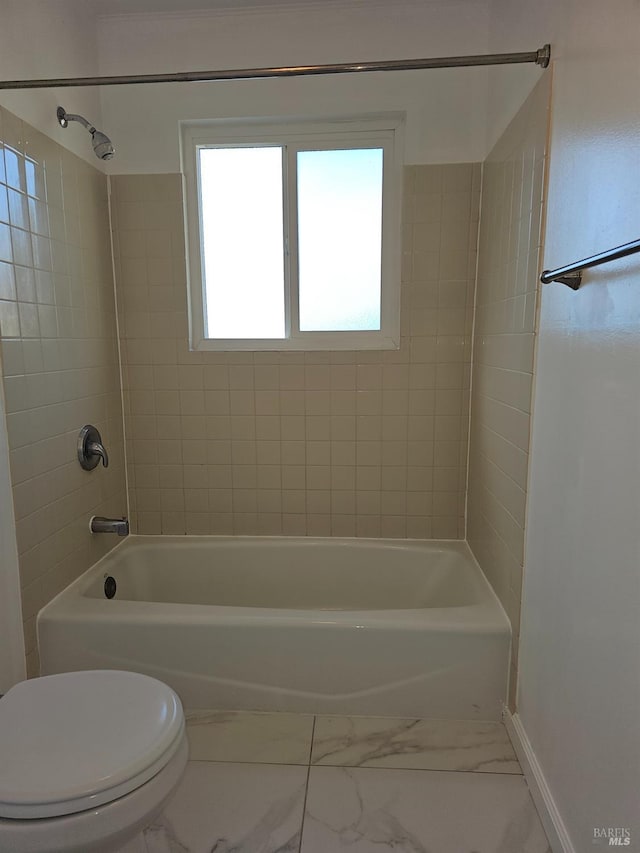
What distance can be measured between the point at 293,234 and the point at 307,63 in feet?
2.09

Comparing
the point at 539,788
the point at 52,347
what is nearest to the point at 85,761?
the point at 539,788

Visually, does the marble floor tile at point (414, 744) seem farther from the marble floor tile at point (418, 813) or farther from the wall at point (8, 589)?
the wall at point (8, 589)

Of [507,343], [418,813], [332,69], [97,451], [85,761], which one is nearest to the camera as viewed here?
[85,761]

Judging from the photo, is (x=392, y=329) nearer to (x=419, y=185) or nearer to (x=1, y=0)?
(x=419, y=185)

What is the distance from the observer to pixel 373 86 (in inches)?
79.7

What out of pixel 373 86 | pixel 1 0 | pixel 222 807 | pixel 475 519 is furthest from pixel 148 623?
pixel 373 86

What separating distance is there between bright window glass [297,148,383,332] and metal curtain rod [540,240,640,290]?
3.65 ft

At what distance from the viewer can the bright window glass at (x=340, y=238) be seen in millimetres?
2160

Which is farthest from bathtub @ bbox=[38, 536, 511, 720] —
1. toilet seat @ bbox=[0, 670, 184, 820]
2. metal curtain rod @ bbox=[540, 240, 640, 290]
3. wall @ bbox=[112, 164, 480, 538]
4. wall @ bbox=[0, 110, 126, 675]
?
metal curtain rod @ bbox=[540, 240, 640, 290]

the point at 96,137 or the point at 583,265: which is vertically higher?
the point at 96,137

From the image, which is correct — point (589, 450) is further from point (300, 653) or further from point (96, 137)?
point (96, 137)

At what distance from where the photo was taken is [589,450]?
1098mm

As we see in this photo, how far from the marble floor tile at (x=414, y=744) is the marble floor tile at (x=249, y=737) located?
5cm

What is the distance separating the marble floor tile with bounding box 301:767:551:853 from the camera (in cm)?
125
